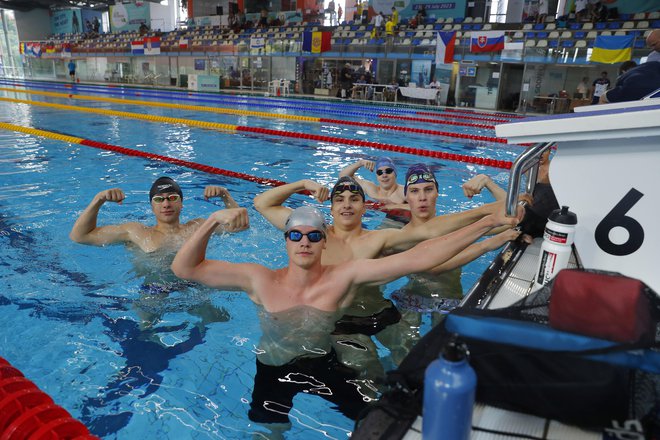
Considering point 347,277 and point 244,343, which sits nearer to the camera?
point 347,277

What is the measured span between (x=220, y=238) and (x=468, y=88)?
60.1ft

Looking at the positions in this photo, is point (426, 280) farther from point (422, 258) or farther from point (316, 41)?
point (316, 41)

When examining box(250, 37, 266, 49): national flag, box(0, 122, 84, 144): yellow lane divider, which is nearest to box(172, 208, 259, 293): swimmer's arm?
box(0, 122, 84, 144): yellow lane divider

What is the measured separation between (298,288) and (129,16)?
138 feet

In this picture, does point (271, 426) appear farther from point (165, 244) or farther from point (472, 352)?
point (165, 244)

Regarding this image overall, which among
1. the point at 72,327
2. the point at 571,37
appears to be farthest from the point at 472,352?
the point at 571,37

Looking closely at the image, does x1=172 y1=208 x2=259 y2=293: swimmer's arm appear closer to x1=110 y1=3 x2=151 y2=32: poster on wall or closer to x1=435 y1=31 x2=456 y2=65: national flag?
x1=435 y1=31 x2=456 y2=65: national flag

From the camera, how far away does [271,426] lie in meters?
2.51

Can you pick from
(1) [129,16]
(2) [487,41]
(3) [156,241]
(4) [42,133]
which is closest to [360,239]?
(3) [156,241]

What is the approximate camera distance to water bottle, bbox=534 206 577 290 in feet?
6.93

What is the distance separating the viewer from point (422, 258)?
253 centimetres

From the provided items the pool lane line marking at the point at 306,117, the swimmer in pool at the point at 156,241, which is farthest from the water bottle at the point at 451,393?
the pool lane line marking at the point at 306,117

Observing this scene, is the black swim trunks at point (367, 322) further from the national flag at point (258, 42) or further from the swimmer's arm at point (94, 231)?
the national flag at point (258, 42)

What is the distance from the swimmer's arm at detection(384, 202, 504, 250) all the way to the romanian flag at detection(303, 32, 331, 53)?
69.2 ft
